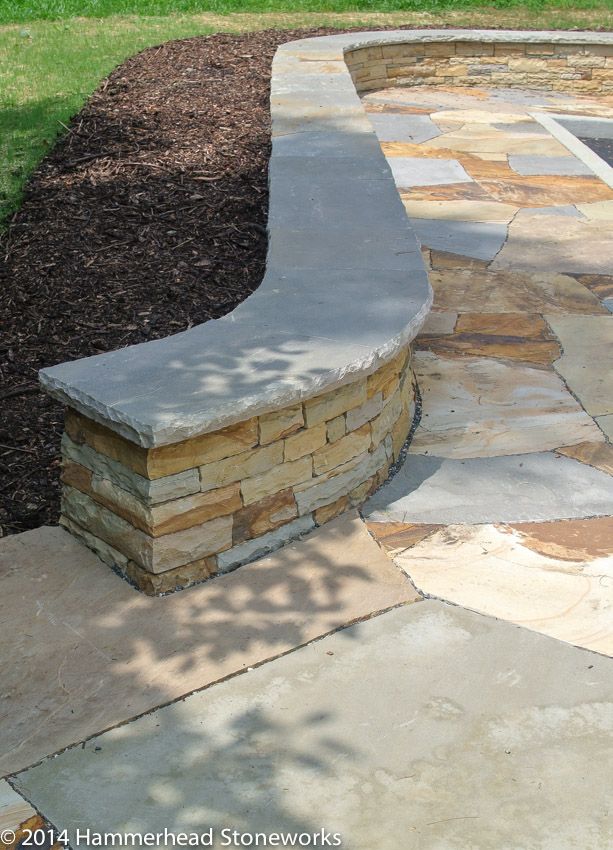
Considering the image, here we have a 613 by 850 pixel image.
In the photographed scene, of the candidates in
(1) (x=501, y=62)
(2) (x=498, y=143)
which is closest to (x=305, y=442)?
(2) (x=498, y=143)

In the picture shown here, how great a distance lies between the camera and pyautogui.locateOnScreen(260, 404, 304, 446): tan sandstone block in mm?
3305

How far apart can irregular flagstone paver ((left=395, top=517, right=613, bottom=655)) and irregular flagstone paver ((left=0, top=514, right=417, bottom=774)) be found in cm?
18

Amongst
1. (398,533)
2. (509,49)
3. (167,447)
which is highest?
(509,49)

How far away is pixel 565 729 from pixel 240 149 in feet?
18.2

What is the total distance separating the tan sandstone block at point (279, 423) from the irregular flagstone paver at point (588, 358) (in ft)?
6.01

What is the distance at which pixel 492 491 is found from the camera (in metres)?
3.98

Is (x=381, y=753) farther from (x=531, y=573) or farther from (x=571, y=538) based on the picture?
(x=571, y=538)

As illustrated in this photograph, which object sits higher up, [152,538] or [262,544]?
[152,538]

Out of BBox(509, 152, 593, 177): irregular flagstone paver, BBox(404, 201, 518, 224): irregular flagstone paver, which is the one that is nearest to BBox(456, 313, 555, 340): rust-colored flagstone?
BBox(404, 201, 518, 224): irregular flagstone paver

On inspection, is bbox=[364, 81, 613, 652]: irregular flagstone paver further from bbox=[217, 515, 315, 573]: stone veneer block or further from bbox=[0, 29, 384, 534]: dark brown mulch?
bbox=[0, 29, 384, 534]: dark brown mulch

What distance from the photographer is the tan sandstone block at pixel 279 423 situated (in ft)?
Answer: 10.8

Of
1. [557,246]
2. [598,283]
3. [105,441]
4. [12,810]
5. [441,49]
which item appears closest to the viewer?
[12,810]

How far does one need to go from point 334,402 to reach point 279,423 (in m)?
0.27

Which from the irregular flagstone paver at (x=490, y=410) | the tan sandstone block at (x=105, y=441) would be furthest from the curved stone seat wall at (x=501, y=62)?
the tan sandstone block at (x=105, y=441)
